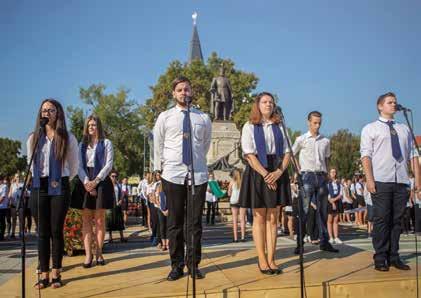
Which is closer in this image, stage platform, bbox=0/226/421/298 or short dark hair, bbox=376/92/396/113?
stage platform, bbox=0/226/421/298

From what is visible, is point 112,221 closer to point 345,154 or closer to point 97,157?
point 97,157

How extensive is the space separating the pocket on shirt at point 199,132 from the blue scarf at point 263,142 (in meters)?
0.67

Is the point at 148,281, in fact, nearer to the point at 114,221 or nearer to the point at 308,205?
the point at 308,205

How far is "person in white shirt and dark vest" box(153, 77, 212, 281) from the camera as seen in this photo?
4773mm

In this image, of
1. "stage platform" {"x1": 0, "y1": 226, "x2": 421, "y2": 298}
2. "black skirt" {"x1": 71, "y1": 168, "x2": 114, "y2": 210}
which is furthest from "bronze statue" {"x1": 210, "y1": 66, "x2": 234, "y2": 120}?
"stage platform" {"x1": 0, "y1": 226, "x2": 421, "y2": 298}

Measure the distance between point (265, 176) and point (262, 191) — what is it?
0.22m

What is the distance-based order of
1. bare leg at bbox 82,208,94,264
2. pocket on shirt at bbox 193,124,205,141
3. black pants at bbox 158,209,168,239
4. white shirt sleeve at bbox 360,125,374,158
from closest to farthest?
1. pocket on shirt at bbox 193,124,205,141
2. white shirt sleeve at bbox 360,125,374,158
3. bare leg at bbox 82,208,94,264
4. black pants at bbox 158,209,168,239

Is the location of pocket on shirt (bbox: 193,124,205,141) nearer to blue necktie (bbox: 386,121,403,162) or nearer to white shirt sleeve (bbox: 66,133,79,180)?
white shirt sleeve (bbox: 66,133,79,180)

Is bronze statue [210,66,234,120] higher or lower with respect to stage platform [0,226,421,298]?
higher

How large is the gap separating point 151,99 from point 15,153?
3073 centimetres

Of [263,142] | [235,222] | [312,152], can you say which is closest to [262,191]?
[263,142]

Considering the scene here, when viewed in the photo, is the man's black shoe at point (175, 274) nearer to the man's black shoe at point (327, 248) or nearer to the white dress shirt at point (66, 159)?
the white dress shirt at point (66, 159)

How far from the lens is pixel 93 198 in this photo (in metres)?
5.80

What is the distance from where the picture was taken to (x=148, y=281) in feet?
15.2
